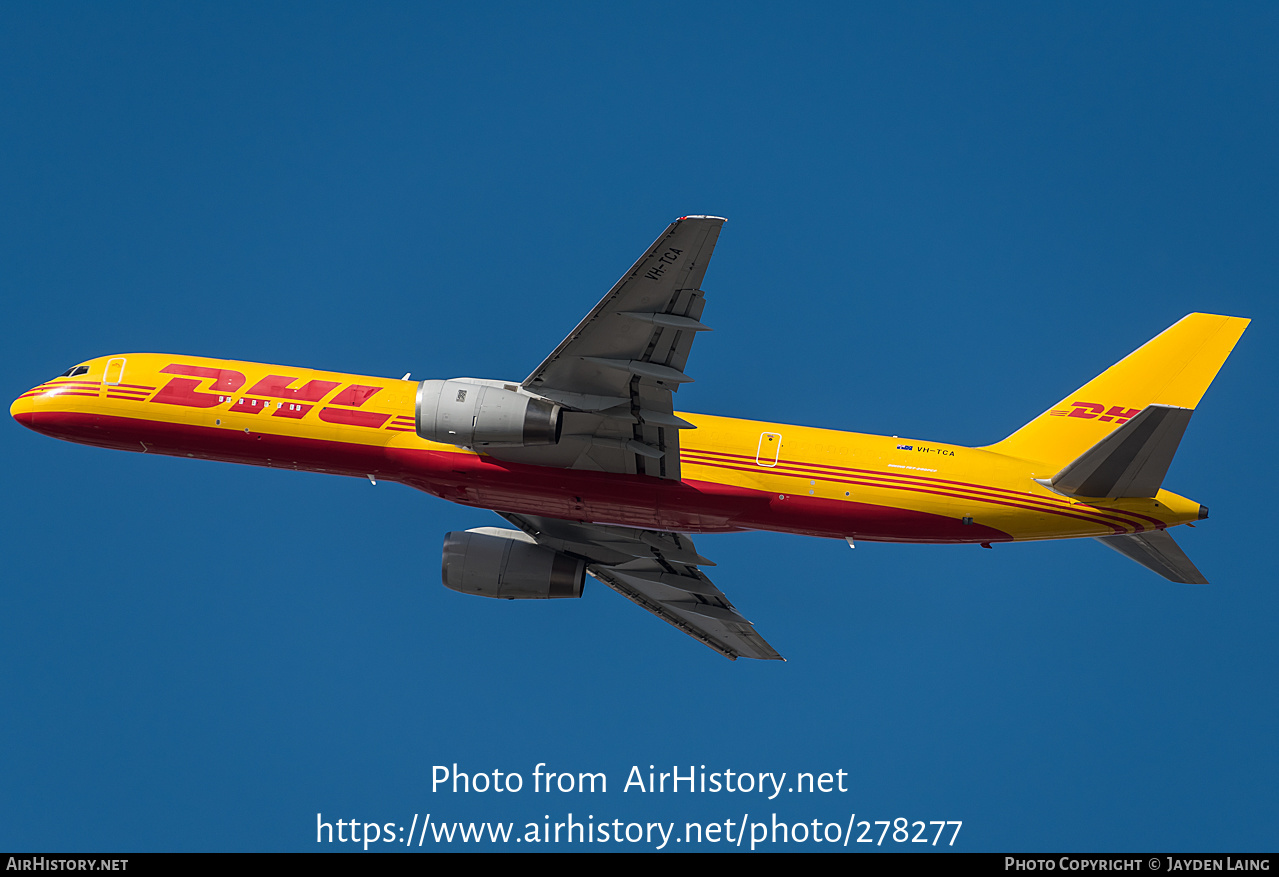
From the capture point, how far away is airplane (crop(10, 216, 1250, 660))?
31500 millimetres

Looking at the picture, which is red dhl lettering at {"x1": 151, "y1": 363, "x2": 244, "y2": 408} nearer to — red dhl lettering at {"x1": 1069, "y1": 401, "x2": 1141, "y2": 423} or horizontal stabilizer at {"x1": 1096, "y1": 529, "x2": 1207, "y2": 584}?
red dhl lettering at {"x1": 1069, "y1": 401, "x2": 1141, "y2": 423}

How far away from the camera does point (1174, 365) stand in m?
34.5

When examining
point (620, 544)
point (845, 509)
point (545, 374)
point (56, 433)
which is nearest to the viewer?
point (545, 374)

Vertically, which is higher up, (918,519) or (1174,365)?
(1174,365)

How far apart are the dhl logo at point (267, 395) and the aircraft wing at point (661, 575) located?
6322mm

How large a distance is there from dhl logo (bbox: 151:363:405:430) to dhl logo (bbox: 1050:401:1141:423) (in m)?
19.0

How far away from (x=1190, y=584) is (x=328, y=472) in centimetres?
2419

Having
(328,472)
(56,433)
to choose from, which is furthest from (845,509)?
(56,433)

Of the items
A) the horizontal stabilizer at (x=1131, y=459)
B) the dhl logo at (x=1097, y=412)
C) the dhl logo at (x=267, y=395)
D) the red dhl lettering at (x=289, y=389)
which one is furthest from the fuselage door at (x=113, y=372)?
the dhl logo at (x=1097, y=412)

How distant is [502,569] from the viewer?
38.6 metres

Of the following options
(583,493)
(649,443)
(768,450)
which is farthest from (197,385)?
(768,450)

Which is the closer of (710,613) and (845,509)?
(845,509)

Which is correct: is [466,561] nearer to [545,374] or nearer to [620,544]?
[620,544]

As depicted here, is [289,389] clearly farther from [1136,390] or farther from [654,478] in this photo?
[1136,390]
